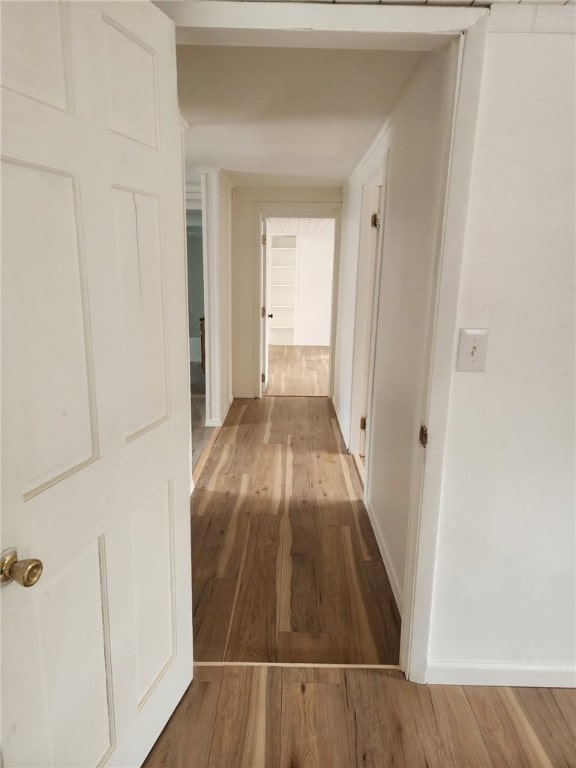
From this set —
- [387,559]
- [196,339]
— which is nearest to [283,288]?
[196,339]

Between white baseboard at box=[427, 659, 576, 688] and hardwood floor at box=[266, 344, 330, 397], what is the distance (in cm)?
379

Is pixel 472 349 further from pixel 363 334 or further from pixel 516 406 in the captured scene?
pixel 363 334

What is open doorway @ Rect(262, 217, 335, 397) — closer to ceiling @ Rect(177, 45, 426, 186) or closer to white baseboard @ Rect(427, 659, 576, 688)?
ceiling @ Rect(177, 45, 426, 186)

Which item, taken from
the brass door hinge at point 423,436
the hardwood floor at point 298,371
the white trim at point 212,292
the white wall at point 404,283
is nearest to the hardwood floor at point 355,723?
the white wall at point 404,283

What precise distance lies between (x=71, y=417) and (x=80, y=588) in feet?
1.29

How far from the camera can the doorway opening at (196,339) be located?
3900 millimetres

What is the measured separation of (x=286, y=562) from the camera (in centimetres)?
226

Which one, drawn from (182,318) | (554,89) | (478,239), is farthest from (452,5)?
(182,318)

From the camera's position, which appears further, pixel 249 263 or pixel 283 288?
pixel 283 288

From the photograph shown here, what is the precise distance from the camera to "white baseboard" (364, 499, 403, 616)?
1947mm

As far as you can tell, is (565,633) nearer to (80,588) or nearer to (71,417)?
(80,588)

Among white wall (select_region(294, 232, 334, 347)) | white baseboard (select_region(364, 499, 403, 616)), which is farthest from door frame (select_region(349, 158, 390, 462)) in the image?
white wall (select_region(294, 232, 334, 347))

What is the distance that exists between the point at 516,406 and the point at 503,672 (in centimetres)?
97

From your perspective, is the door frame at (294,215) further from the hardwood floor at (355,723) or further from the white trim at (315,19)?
the hardwood floor at (355,723)
